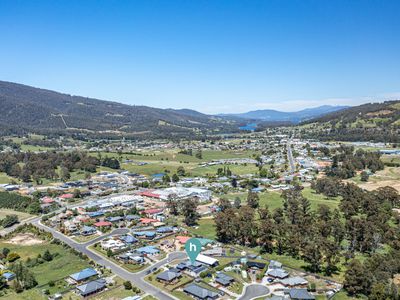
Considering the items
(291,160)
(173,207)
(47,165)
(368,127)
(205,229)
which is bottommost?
(205,229)

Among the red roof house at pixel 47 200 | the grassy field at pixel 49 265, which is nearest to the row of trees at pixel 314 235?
the grassy field at pixel 49 265

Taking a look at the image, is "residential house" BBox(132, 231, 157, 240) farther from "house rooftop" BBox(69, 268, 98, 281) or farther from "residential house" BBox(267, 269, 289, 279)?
"residential house" BBox(267, 269, 289, 279)

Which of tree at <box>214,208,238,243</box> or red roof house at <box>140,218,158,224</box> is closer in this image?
tree at <box>214,208,238,243</box>

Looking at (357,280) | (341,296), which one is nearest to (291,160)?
(357,280)

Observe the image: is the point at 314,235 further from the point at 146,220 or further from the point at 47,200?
the point at 47,200

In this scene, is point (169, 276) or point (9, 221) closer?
point (169, 276)

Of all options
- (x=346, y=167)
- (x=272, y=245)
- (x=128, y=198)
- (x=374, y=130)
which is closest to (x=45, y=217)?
(x=128, y=198)

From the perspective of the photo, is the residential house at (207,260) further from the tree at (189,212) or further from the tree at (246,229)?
the tree at (189,212)

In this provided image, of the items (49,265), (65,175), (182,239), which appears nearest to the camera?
(49,265)

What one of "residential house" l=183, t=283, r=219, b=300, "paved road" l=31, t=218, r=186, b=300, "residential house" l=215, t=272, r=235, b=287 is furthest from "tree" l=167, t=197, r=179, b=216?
"residential house" l=183, t=283, r=219, b=300
